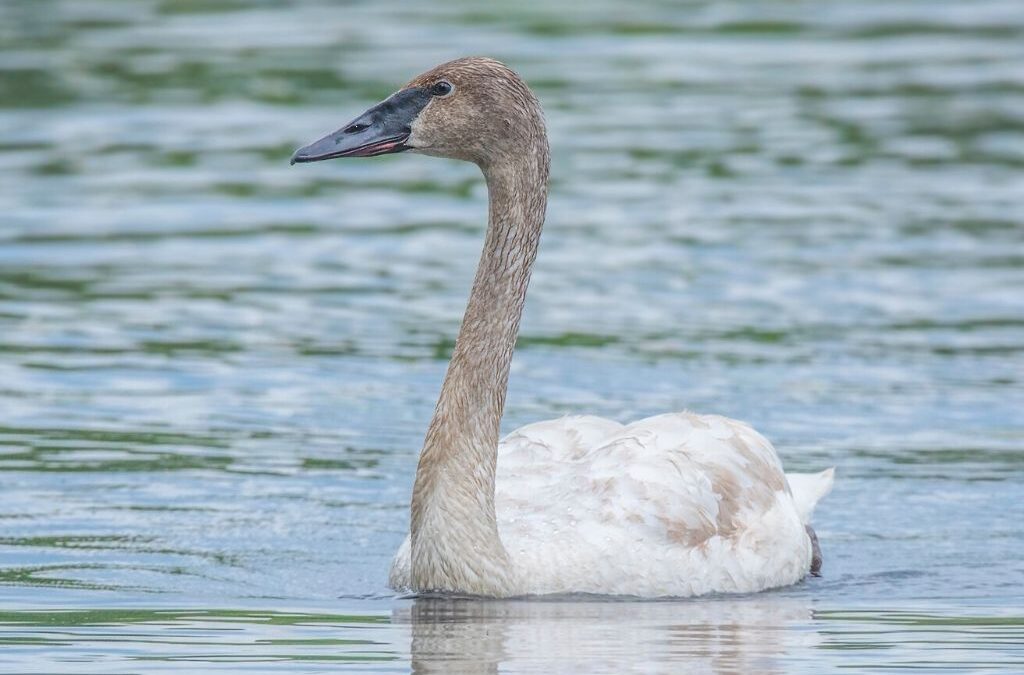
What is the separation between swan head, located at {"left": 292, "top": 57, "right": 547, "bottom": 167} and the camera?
11.2 m

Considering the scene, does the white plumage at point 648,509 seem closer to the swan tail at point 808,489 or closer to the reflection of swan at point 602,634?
the swan tail at point 808,489

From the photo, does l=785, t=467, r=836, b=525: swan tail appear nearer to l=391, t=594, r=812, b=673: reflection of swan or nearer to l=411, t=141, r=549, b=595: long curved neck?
l=391, t=594, r=812, b=673: reflection of swan

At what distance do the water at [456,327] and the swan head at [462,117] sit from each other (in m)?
2.13

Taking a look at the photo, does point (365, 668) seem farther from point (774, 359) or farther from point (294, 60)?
point (294, 60)

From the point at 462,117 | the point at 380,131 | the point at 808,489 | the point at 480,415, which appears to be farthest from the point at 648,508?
the point at 380,131

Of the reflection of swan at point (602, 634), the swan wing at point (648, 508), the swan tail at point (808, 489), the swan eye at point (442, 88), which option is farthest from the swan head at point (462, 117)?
the swan tail at point (808, 489)

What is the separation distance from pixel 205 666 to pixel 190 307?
28.3 feet

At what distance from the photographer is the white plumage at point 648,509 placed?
11.1 metres

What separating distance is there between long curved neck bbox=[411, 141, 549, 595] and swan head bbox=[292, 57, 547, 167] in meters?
0.10

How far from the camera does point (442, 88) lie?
11.3 metres

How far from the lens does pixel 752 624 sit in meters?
10.6

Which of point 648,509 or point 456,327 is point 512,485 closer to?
point 648,509

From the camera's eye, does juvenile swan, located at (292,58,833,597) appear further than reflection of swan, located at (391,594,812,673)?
Yes

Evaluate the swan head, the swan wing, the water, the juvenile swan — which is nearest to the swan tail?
the swan wing
